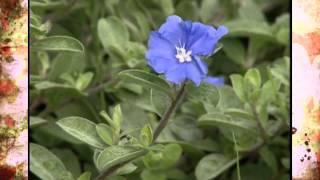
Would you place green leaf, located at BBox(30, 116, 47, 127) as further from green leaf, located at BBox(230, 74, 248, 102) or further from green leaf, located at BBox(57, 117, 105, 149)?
green leaf, located at BBox(230, 74, 248, 102)

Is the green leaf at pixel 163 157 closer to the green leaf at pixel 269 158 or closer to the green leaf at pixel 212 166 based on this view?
the green leaf at pixel 212 166

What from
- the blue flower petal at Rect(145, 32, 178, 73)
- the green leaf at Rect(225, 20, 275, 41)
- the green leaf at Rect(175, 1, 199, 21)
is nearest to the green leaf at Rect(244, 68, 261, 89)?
the blue flower petal at Rect(145, 32, 178, 73)

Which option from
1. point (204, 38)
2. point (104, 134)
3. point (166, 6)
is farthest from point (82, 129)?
point (166, 6)

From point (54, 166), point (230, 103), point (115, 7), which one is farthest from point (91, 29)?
point (54, 166)

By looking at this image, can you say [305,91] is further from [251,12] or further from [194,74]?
[251,12]

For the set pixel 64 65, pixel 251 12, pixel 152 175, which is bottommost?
pixel 152 175

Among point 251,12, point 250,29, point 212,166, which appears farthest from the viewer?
point 251,12

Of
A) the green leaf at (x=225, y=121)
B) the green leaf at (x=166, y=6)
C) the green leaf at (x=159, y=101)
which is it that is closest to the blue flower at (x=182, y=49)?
the green leaf at (x=159, y=101)
